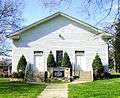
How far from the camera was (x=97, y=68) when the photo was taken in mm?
38125

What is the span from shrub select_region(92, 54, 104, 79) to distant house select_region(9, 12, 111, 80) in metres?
0.74

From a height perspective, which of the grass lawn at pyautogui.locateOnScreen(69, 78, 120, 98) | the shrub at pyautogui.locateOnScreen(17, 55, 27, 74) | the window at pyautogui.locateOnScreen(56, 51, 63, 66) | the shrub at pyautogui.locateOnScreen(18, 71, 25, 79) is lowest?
the grass lawn at pyautogui.locateOnScreen(69, 78, 120, 98)

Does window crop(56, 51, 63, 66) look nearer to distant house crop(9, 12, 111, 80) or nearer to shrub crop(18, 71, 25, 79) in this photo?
distant house crop(9, 12, 111, 80)

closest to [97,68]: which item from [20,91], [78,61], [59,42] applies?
[78,61]

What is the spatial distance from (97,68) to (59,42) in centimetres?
456

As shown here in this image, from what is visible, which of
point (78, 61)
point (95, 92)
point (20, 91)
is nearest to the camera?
point (95, 92)

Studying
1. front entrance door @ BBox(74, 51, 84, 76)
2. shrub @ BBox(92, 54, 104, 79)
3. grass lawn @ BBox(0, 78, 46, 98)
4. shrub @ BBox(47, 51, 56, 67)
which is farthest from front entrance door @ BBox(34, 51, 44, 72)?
grass lawn @ BBox(0, 78, 46, 98)

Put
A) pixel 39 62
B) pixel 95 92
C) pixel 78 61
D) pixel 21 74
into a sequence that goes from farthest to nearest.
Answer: pixel 39 62 < pixel 78 61 < pixel 21 74 < pixel 95 92

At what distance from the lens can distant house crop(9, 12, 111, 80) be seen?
39.2 metres

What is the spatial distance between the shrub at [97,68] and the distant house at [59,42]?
2.44 ft

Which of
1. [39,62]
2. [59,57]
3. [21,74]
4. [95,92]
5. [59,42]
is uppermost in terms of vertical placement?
[59,42]

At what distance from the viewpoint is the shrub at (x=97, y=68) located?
3766 centimetres

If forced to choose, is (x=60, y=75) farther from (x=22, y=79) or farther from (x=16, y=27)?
(x=16, y=27)

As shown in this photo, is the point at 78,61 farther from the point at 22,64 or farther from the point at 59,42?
the point at 22,64
